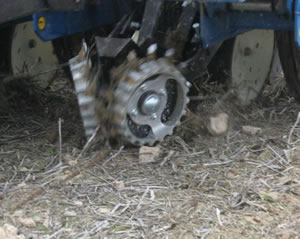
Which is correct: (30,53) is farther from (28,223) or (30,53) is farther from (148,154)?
(28,223)

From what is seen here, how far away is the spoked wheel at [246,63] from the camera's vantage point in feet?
12.8

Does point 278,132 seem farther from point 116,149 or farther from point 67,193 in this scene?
point 67,193

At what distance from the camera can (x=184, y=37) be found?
333 cm

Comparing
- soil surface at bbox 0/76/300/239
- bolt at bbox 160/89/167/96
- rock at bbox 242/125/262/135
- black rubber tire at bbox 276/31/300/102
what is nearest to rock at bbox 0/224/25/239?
soil surface at bbox 0/76/300/239

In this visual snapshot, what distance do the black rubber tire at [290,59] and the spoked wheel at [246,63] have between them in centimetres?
29

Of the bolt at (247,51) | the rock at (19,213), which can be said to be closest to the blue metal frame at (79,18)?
the bolt at (247,51)

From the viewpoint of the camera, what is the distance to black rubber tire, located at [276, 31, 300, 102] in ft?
12.0

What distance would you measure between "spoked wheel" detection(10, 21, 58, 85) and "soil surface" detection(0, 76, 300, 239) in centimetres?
25

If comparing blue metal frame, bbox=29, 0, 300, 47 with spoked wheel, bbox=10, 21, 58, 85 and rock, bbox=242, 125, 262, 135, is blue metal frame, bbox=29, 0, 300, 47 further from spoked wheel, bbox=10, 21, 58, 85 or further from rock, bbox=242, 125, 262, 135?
spoked wheel, bbox=10, 21, 58, 85

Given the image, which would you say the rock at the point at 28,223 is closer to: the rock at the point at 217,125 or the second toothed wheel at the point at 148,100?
the second toothed wheel at the point at 148,100

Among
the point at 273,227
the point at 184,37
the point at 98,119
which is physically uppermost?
the point at 184,37

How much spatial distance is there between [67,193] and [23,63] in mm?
1546

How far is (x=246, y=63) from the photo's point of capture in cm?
405

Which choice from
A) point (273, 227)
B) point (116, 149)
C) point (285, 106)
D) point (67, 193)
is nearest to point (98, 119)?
point (116, 149)
